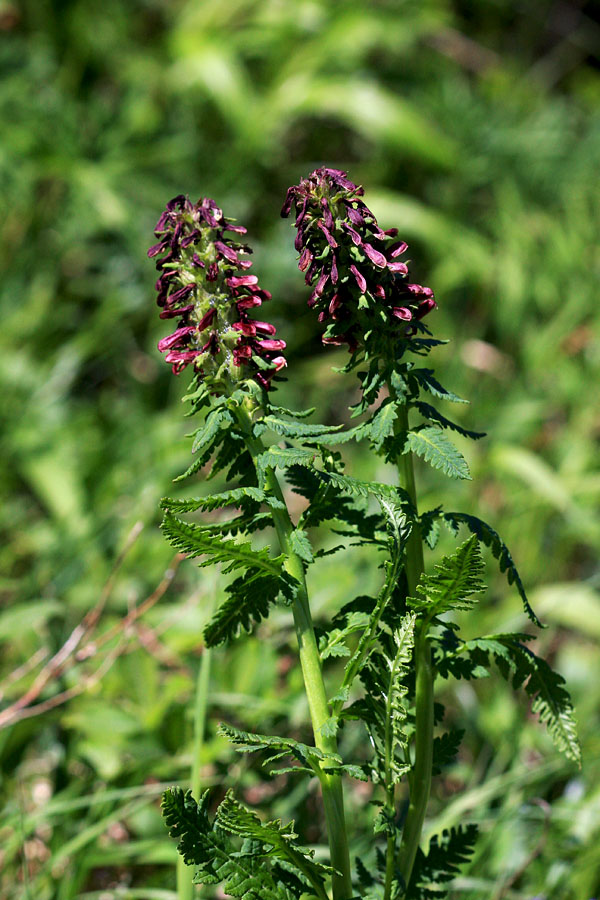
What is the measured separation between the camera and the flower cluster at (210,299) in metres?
0.92

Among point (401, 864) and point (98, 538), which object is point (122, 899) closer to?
point (401, 864)

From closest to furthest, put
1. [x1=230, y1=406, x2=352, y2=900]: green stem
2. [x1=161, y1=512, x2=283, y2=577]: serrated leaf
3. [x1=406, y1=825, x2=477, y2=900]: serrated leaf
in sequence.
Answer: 1. [x1=161, y1=512, x2=283, y2=577]: serrated leaf
2. [x1=230, y1=406, x2=352, y2=900]: green stem
3. [x1=406, y1=825, x2=477, y2=900]: serrated leaf

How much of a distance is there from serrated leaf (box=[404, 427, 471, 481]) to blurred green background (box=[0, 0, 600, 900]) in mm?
863

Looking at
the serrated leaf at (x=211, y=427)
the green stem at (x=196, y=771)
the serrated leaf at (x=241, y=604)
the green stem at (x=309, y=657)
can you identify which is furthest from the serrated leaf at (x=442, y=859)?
the serrated leaf at (x=211, y=427)

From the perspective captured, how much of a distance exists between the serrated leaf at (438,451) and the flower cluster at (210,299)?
0.17 metres

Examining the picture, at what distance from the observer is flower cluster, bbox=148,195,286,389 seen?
3.02ft

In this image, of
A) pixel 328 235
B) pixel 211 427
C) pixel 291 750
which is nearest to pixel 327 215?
pixel 328 235

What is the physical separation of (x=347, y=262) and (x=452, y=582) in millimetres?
354

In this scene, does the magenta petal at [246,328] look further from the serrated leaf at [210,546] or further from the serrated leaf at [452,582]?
the serrated leaf at [452,582]

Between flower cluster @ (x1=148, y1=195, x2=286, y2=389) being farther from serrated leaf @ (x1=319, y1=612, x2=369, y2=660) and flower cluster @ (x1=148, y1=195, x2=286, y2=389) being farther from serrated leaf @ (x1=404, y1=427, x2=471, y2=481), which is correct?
serrated leaf @ (x1=319, y1=612, x2=369, y2=660)

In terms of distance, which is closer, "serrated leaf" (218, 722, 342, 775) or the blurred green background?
"serrated leaf" (218, 722, 342, 775)

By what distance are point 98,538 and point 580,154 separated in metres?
3.09

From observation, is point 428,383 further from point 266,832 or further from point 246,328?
point 266,832

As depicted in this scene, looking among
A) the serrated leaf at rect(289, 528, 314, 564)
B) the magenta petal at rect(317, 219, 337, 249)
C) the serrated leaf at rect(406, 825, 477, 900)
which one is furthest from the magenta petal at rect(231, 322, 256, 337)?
the serrated leaf at rect(406, 825, 477, 900)
